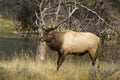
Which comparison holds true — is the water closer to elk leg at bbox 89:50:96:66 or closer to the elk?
the elk

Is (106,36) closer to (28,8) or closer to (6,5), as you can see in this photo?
(28,8)

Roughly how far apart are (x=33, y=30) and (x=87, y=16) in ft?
7.70

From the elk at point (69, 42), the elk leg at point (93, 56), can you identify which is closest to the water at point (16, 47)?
the elk at point (69, 42)

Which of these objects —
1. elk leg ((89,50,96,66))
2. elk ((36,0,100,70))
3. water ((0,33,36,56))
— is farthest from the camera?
water ((0,33,36,56))

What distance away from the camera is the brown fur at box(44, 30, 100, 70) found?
1241 cm

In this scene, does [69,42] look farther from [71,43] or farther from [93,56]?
[93,56]

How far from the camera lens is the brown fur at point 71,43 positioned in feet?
40.7

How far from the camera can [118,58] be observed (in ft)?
51.0

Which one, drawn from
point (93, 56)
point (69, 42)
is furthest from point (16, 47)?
point (69, 42)

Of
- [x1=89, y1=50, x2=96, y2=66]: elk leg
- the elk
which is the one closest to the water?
the elk

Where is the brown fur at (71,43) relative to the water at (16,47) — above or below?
above

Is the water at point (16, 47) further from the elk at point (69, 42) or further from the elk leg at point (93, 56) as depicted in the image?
the elk leg at point (93, 56)

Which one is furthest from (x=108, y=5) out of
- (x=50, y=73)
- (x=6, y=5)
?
(x=50, y=73)

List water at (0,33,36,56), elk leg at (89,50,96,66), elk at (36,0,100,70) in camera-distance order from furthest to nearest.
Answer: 1. water at (0,33,36,56)
2. elk leg at (89,50,96,66)
3. elk at (36,0,100,70)
